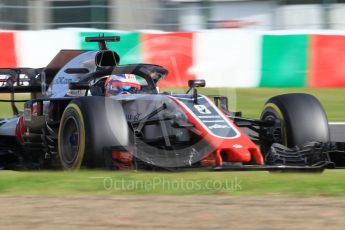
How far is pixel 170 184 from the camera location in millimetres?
5250

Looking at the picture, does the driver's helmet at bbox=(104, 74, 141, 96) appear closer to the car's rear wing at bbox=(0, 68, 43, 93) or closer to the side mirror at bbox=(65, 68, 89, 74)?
the side mirror at bbox=(65, 68, 89, 74)

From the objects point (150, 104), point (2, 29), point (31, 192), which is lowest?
point (31, 192)

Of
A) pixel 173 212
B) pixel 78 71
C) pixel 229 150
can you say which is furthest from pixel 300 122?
pixel 173 212

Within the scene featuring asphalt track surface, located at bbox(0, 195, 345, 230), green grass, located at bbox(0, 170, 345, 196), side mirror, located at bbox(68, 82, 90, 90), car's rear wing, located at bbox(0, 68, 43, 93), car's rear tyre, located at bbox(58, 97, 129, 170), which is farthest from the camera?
car's rear wing, located at bbox(0, 68, 43, 93)

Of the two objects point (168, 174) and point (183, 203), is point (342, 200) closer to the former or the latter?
point (183, 203)

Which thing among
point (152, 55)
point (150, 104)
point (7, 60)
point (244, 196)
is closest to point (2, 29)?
point (7, 60)

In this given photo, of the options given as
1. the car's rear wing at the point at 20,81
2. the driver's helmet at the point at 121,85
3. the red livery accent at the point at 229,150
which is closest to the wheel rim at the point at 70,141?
the driver's helmet at the point at 121,85

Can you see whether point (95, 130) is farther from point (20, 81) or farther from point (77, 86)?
point (20, 81)

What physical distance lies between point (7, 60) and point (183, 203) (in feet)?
31.4

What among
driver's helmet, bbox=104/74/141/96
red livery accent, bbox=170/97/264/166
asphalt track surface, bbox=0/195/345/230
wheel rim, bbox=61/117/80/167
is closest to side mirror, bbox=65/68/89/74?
driver's helmet, bbox=104/74/141/96

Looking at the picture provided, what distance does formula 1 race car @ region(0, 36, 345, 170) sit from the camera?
6.29 meters

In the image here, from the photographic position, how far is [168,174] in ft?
18.9

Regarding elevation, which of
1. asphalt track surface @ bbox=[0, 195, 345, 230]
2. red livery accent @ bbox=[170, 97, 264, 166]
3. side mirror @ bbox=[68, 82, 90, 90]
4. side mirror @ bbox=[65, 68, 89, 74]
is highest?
side mirror @ bbox=[65, 68, 89, 74]

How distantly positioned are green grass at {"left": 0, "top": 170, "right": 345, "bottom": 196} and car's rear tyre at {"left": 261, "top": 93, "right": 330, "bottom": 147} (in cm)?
136
